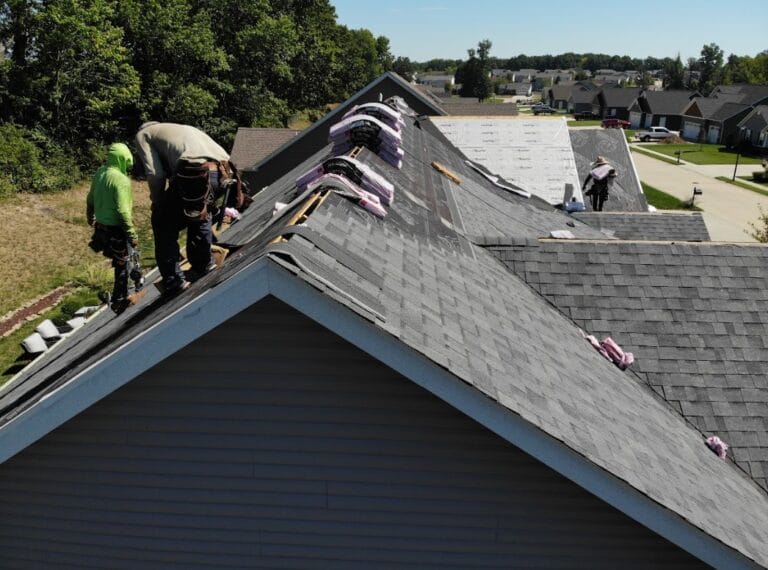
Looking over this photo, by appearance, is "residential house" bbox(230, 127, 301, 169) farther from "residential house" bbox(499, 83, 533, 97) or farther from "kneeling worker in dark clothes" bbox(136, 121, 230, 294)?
"residential house" bbox(499, 83, 533, 97)

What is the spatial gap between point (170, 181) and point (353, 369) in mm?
2852

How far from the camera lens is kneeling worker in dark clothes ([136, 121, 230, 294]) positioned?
5.82 metres

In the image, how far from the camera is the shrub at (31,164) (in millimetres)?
29984

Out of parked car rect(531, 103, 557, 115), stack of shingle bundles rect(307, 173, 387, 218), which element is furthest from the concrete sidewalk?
parked car rect(531, 103, 557, 115)

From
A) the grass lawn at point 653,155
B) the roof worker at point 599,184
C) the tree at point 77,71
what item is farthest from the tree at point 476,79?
the roof worker at point 599,184

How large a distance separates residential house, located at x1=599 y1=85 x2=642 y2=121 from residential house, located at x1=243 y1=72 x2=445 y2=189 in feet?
260

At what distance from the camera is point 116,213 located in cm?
727

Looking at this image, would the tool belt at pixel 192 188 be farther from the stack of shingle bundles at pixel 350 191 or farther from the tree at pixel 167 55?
the tree at pixel 167 55

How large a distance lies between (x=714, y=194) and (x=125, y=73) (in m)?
40.0

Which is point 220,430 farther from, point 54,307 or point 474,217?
point 54,307

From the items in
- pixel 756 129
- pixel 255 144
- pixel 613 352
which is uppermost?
pixel 756 129

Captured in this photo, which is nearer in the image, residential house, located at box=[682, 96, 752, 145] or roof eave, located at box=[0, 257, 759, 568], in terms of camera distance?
roof eave, located at box=[0, 257, 759, 568]

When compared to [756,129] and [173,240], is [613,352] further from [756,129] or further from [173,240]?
[756,129]

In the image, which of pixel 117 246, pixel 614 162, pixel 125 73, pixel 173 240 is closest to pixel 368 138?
pixel 117 246
